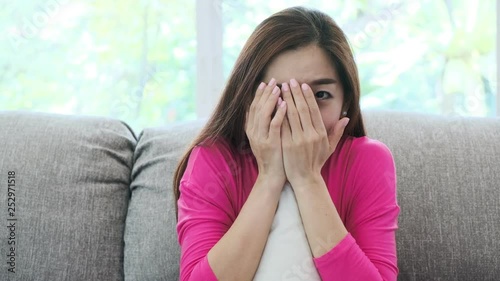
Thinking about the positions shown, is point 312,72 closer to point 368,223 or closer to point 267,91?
point 267,91

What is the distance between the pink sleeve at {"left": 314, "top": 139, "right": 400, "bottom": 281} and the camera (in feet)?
3.96

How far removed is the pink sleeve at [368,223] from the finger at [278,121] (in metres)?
0.19

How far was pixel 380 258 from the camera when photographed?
1.27m

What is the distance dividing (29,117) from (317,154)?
0.87 m

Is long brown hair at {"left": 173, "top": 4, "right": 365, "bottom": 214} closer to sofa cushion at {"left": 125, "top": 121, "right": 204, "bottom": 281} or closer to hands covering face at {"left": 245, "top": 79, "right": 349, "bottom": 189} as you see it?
hands covering face at {"left": 245, "top": 79, "right": 349, "bottom": 189}

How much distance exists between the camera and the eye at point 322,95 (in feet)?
4.36

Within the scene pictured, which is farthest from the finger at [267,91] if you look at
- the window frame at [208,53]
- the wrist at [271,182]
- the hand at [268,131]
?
the window frame at [208,53]

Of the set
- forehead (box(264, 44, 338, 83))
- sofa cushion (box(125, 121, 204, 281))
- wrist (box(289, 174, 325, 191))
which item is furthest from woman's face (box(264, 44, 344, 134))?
sofa cushion (box(125, 121, 204, 281))

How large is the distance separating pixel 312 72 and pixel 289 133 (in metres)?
0.12

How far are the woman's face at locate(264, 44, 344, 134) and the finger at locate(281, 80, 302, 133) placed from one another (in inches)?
0.9

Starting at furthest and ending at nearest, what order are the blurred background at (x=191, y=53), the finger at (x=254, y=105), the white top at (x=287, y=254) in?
the blurred background at (x=191, y=53)
the finger at (x=254, y=105)
the white top at (x=287, y=254)

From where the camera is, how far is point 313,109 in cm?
129

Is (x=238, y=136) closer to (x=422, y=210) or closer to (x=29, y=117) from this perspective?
(x=422, y=210)

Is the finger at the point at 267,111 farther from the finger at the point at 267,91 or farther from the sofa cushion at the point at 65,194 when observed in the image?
the sofa cushion at the point at 65,194
